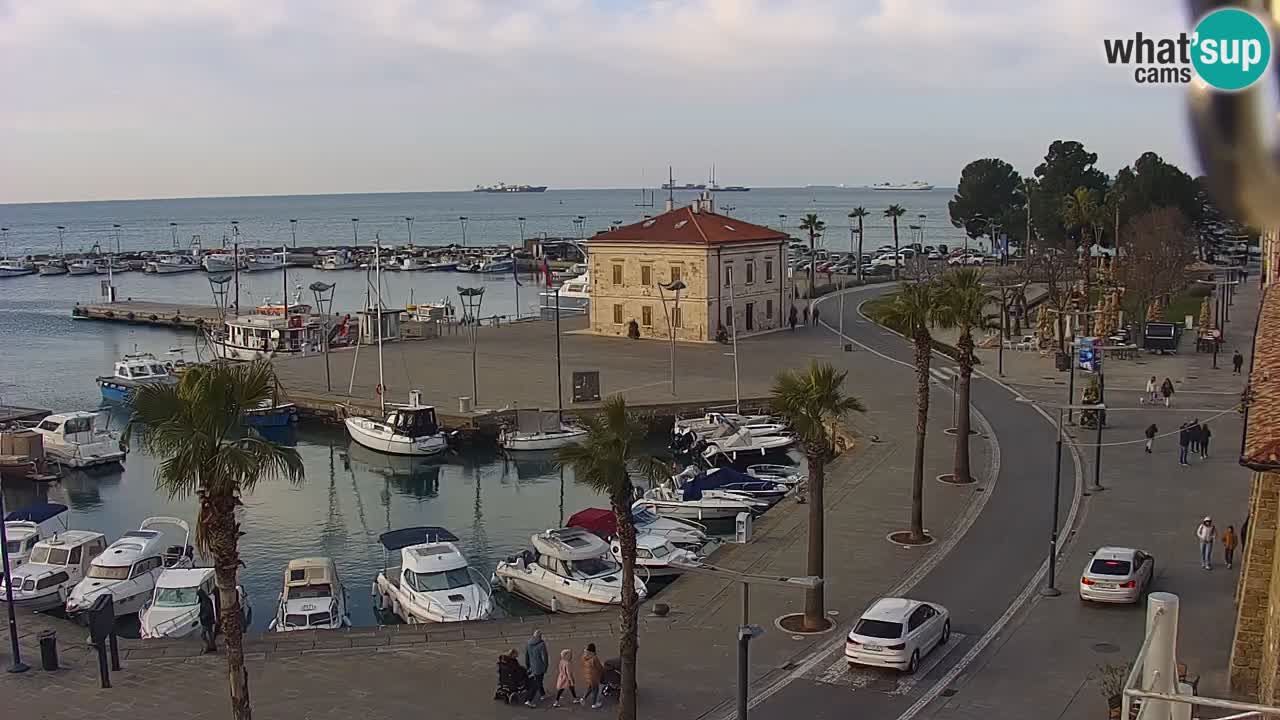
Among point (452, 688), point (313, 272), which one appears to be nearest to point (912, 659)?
point (452, 688)

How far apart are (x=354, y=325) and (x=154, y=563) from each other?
166 feet

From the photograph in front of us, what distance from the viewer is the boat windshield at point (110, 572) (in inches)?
1268

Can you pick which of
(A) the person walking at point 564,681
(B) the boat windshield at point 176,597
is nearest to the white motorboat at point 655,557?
(A) the person walking at point 564,681

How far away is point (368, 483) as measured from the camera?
49.1m

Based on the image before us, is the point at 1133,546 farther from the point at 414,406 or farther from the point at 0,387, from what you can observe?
the point at 0,387

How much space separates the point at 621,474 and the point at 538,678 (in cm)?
453

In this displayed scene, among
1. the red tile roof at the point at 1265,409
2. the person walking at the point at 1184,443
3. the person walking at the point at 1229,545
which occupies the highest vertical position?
the red tile roof at the point at 1265,409

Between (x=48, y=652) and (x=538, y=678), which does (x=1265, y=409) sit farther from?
(x=48, y=652)

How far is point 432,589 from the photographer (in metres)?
30.1

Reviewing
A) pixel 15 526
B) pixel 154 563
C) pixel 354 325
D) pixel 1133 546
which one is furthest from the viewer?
pixel 354 325

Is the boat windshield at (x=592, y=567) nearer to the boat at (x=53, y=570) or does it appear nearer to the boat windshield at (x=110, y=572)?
the boat windshield at (x=110, y=572)

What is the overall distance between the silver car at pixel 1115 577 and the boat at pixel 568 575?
10436 mm

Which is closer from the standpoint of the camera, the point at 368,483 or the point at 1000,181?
the point at 368,483

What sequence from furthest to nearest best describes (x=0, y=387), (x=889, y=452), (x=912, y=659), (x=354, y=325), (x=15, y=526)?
(x=354, y=325), (x=0, y=387), (x=889, y=452), (x=15, y=526), (x=912, y=659)
